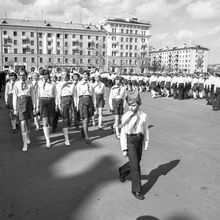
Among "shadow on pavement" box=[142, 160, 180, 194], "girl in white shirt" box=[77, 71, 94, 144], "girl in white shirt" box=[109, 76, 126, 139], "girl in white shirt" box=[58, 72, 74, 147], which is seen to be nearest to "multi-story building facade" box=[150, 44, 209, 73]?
"girl in white shirt" box=[109, 76, 126, 139]

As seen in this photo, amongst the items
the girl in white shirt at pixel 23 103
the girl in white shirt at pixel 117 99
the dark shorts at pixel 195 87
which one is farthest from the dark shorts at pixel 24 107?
the dark shorts at pixel 195 87

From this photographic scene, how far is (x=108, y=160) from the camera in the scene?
233 inches

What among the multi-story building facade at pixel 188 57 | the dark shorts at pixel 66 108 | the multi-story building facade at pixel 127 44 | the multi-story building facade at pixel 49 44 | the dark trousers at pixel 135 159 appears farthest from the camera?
the multi-story building facade at pixel 188 57

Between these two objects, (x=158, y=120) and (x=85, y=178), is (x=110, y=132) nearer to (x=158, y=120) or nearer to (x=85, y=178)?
(x=158, y=120)

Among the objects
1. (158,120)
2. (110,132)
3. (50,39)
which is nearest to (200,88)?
(158,120)

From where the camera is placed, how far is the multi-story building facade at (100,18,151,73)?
3893 inches

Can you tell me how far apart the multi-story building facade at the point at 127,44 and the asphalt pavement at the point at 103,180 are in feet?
298

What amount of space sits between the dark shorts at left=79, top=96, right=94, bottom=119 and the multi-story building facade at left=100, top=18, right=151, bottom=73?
90.3 metres

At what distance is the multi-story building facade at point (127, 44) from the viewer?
9888cm

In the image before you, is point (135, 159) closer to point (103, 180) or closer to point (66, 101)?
point (103, 180)

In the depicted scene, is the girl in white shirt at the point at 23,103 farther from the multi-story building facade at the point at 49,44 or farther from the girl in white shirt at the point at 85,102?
the multi-story building facade at the point at 49,44

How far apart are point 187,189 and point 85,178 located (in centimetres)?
185

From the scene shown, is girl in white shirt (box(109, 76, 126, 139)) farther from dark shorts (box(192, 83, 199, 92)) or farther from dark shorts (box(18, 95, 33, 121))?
dark shorts (box(192, 83, 199, 92))

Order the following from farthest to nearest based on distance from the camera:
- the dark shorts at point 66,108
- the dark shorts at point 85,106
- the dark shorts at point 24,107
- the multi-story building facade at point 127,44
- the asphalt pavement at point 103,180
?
1. the multi-story building facade at point 127,44
2. the dark shorts at point 85,106
3. the dark shorts at point 66,108
4. the dark shorts at point 24,107
5. the asphalt pavement at point 103,180
